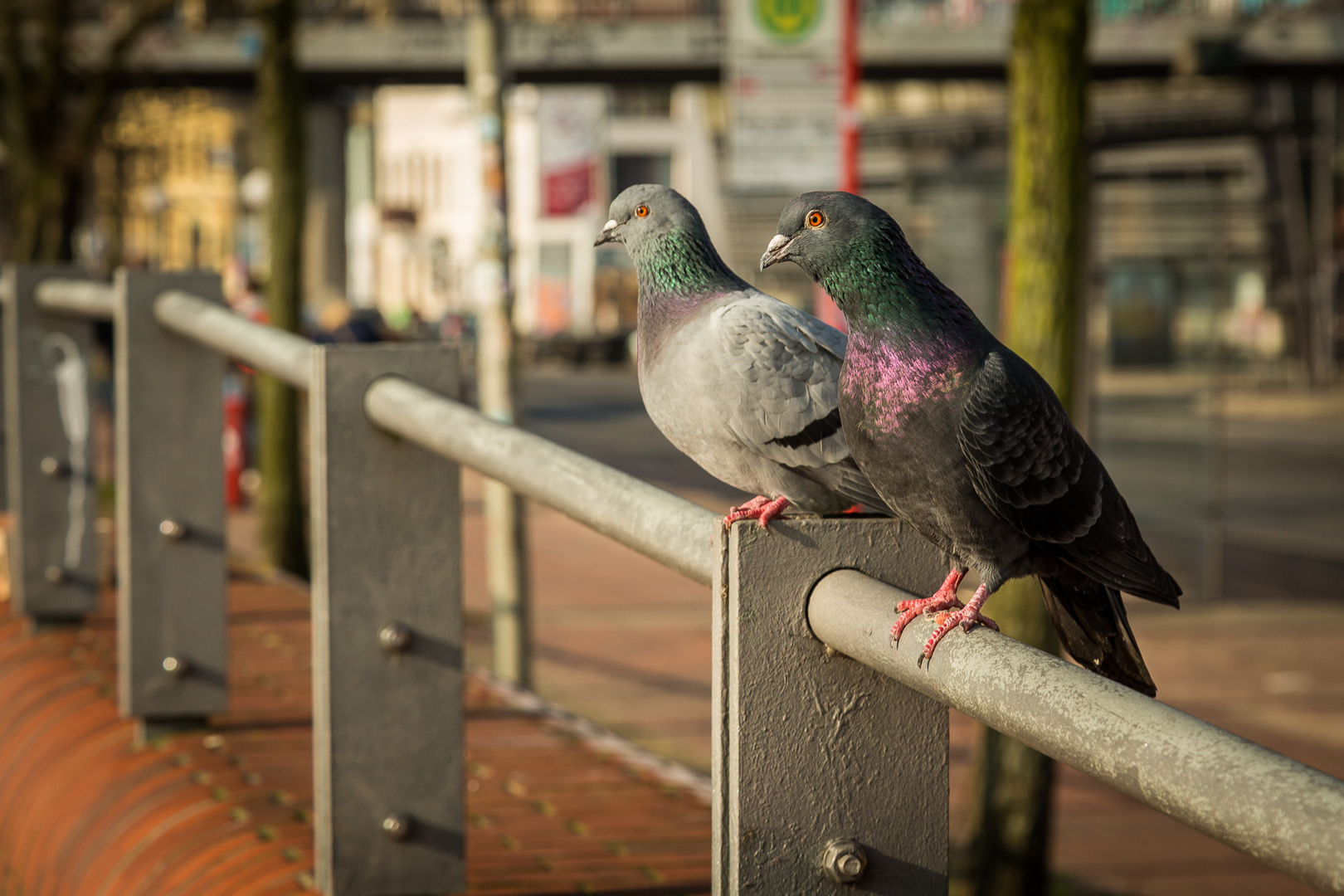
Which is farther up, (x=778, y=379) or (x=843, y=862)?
(x=778, y=379)

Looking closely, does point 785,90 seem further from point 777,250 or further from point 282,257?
point 777,250

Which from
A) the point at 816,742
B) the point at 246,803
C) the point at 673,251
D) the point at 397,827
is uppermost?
the point at 673,251

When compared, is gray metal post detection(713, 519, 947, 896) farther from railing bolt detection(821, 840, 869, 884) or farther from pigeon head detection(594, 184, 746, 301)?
pigeon head detection(594, 184, 746, 301)

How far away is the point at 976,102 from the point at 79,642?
26.9 metres

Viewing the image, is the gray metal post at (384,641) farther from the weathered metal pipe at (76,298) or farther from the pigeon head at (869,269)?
the weathered metal pipe at (76,298)

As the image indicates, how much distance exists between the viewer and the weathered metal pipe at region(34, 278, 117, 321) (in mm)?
3516

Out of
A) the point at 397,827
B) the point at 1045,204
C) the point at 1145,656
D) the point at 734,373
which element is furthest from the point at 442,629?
the point at 1145,656

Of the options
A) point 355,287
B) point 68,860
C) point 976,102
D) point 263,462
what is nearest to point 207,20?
point 263,462

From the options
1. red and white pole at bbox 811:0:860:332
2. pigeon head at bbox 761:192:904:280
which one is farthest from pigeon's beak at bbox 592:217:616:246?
red and white pole at bbox 811:0:860:332

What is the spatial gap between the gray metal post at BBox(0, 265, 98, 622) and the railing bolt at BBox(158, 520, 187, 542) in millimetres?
1026

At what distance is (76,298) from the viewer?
3.72 meters

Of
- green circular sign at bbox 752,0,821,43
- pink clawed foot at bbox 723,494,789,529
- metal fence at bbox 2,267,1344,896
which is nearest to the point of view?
metal fence at bbox 2,267,1344,896

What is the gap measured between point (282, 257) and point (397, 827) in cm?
684

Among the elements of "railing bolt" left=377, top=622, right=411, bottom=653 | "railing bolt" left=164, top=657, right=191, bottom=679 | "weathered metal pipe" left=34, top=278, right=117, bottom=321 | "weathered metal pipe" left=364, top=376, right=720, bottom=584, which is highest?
"weathered metal pipe" left=34, top=278, right=117, bottom=321
